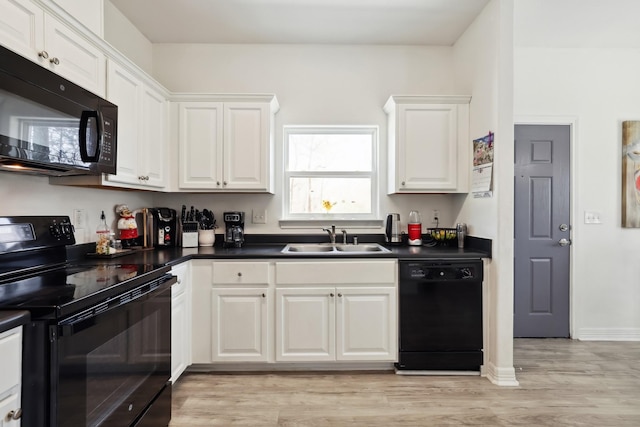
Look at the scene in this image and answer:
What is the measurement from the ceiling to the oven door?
6.79 ft

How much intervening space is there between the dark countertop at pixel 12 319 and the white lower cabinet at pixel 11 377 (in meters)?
0.02

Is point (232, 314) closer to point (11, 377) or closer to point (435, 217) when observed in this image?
point (11, 377)

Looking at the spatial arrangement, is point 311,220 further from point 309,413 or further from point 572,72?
point 572,72

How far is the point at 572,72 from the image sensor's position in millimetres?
3256

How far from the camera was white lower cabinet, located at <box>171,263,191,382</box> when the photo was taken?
2.21 metres

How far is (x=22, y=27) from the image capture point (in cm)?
142

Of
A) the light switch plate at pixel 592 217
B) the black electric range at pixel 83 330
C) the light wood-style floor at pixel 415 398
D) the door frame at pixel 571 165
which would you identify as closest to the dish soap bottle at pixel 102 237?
the black electric range at pixel 83 330

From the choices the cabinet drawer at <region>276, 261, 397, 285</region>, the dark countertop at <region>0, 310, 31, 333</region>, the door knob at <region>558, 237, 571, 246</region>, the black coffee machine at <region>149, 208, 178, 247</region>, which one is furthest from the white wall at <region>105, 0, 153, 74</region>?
the door knob at <region>558, 237, 571, 246</region>

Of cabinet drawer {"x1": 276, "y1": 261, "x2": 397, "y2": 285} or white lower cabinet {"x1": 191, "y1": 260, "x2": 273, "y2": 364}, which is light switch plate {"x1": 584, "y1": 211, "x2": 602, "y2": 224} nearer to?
cabinet drawer {"x1": 276, "y1": 261, "x2": 397, "y2": 285}

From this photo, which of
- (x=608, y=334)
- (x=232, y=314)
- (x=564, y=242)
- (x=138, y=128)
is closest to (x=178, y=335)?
(x=232, y=314)

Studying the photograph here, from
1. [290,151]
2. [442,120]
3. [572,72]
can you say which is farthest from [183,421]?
[572,72]

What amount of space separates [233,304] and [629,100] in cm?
403

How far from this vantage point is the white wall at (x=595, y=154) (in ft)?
10.6

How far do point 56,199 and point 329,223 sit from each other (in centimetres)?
201
